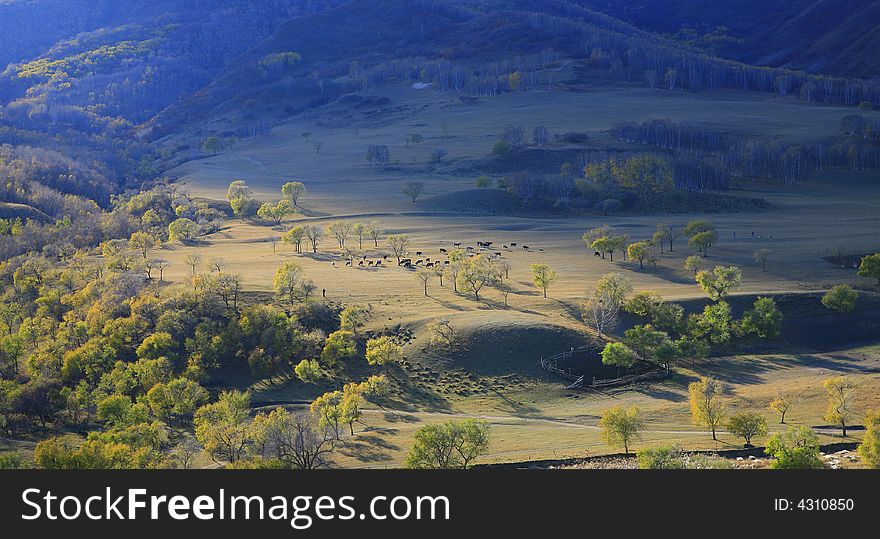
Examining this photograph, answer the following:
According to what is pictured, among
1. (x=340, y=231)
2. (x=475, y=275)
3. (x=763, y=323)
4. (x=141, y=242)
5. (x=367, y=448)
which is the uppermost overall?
(x=340, y=231)

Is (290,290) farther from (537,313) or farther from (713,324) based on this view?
(713,324)

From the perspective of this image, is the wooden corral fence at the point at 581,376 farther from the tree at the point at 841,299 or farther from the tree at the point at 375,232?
the tree at the point at 375,232

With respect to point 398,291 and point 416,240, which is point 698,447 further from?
point 416,240

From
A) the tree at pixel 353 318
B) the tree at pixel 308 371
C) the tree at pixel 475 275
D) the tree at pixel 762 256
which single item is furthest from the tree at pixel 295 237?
the tree at pixel 762 256

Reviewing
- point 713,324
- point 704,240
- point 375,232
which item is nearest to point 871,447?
point 713,324

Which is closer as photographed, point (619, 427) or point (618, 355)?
point (619, 427)

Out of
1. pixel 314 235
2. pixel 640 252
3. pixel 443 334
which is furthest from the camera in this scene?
pixel 314 235

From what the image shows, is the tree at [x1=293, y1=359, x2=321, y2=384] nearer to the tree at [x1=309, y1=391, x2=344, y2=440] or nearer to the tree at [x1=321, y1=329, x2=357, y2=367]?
the tree at [x1=321, y1=329, x2=357, y2=367]
